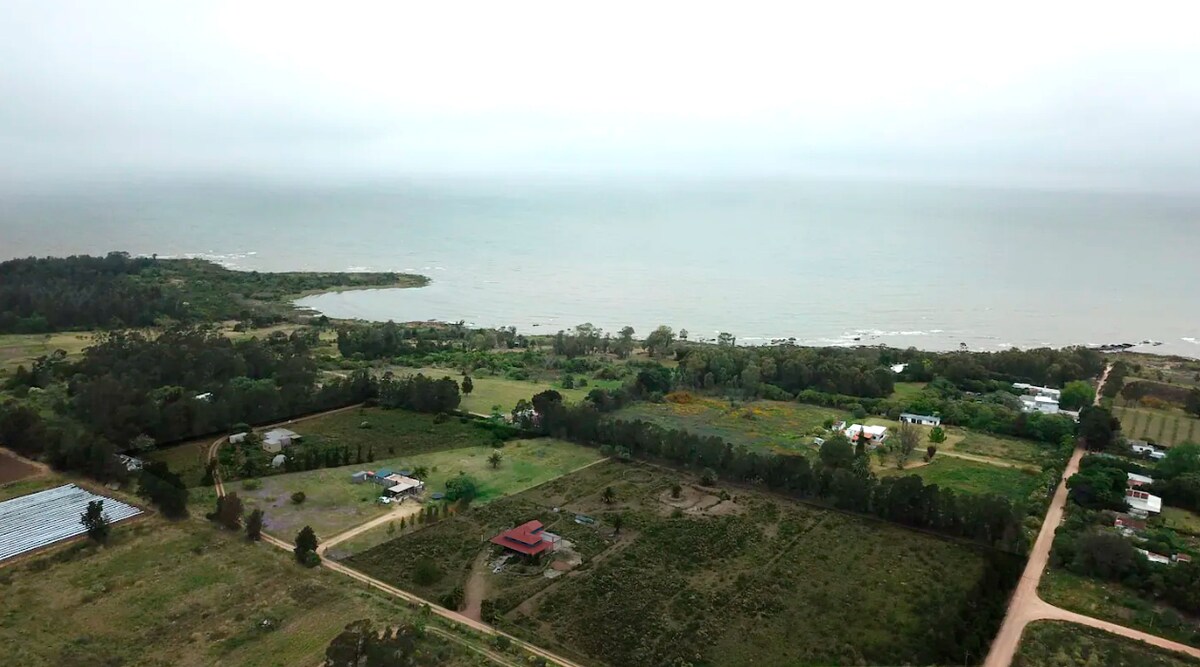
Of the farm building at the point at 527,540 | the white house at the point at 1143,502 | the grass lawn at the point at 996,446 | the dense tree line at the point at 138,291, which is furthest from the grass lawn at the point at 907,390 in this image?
the dense tree line at the point at 138,291

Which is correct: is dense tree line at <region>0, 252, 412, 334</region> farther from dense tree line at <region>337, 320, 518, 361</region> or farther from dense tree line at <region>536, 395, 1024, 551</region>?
dense tree line at <region>536, 395, 1024, 551</region>

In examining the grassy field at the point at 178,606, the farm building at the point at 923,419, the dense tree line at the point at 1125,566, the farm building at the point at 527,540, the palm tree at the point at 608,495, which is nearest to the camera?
the grassy field at the point at 178,606

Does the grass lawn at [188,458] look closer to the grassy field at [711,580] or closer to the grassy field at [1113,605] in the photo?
the grassy field at [711,580]

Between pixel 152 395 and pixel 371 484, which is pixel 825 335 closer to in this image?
pixel 371 484

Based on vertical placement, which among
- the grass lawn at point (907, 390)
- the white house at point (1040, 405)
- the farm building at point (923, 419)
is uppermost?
the white house at point (1040, 405)

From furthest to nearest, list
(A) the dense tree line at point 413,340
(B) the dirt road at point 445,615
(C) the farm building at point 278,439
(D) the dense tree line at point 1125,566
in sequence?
(A) the dense tree line at point 413,340 → (C) the farm building at point 278,439 → (D) the dense tree line at point 1125,566 → (B) the dirt road at point 445,615

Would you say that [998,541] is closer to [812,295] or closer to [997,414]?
[997,414]

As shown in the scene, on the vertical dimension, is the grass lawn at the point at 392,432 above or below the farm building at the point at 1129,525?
below

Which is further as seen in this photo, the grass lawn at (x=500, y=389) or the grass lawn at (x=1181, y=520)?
the grass lawn at (x=500, y=389)
